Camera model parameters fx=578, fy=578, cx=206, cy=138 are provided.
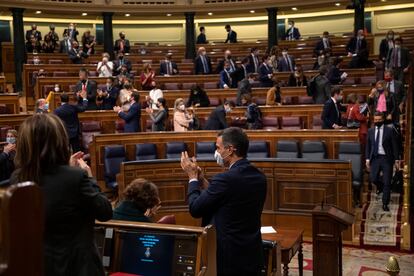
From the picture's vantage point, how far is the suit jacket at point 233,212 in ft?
9.59

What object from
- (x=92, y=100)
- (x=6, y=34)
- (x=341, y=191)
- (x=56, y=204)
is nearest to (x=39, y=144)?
(x=56, y=204)

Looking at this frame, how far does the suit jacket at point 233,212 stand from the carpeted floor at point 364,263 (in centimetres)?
286

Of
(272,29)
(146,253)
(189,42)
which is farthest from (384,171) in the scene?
(189,42)

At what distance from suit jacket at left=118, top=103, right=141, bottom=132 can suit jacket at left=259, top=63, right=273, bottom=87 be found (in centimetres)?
399

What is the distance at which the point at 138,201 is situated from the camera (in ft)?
10.4

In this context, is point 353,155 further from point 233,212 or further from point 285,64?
point 285,64

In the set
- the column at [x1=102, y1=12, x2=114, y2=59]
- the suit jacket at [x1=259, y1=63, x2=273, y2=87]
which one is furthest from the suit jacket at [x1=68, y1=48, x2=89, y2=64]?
the suit jacket at [x1=259, y1=63, x2=273, y2=87]

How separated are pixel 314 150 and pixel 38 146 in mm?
6398

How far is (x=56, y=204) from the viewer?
196 centimetres

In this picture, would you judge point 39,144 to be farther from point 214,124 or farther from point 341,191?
point 214,124

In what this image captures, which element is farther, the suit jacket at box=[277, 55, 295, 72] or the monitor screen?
the suit jacket at box=[277, 55, 295, 72]

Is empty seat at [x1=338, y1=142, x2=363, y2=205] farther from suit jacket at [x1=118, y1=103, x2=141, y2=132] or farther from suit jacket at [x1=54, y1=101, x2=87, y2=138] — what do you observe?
suit jacket at [x1=54, y1=101, x2=87, y2=138]

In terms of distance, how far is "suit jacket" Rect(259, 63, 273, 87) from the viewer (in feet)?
39.7

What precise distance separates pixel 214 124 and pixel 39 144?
278 inches
